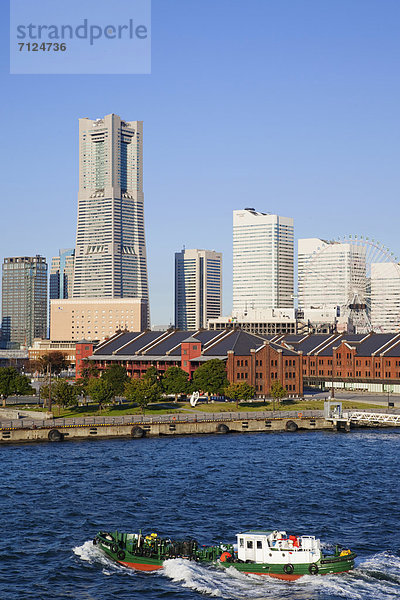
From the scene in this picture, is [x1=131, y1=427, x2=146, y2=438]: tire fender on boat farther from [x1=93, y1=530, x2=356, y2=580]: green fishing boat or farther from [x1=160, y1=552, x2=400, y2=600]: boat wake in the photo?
[x1=160, y1=552, x2=400, y2=600]: boat wake

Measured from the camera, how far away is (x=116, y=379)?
163875 mm

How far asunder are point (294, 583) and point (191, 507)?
2313 centimetres

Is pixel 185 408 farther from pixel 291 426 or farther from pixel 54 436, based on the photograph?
pixel 54 436

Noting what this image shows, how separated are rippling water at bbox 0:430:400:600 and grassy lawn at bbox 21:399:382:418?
21.7 metres

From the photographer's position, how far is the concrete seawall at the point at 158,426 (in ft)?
417

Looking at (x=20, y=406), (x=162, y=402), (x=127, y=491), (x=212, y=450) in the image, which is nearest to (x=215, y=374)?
(x=162, y=402)

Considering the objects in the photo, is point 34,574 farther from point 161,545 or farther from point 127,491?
point 127,491

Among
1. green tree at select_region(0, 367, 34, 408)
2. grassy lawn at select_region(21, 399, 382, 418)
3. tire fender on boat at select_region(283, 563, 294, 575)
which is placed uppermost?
green tree at select_region(0, 367, 34, 408)

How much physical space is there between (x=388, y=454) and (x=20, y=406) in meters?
80.5

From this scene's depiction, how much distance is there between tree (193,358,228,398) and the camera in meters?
173

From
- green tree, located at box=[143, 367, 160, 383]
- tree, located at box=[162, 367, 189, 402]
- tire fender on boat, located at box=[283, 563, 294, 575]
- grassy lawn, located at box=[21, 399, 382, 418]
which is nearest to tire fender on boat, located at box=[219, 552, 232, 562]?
tire fender on boat, located at box=[283, 563, 294, 575]

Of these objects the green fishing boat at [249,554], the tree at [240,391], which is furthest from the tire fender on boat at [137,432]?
the green fishing boat at [249,554]

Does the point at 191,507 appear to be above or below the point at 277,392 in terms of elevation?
below

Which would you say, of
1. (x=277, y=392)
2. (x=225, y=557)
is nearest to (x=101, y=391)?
(x=277, y=392)
